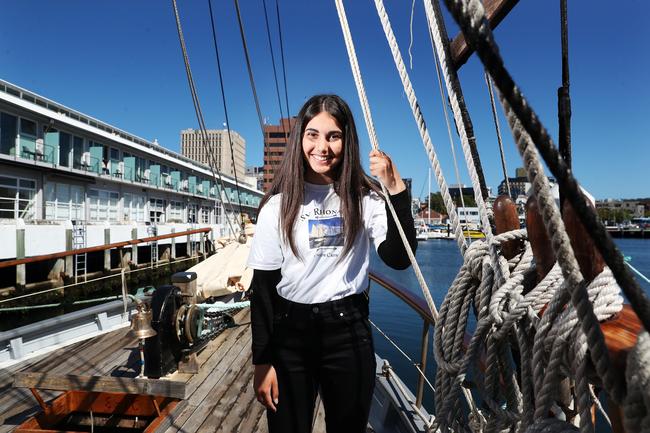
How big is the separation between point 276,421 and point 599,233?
46.5 inches

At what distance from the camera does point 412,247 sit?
50.1 inches

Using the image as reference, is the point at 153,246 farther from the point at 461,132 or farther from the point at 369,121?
the point at 461,132

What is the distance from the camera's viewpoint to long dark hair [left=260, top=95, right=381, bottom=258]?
51.1 inches

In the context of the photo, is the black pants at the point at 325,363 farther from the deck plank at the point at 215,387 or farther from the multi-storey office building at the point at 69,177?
the multi-storey office building at the point at 69,177

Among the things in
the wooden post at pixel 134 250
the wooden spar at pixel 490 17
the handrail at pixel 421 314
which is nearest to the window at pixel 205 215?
the wooden post at pixel 134 250

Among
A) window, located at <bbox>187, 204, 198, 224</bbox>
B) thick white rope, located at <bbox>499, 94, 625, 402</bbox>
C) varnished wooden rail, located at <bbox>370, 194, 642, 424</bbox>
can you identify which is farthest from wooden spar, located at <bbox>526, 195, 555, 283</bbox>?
window, located at <bbox>187, 204, 198, 224</bbox>

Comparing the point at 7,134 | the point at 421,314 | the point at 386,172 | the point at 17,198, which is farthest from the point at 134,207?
the point at 386,172

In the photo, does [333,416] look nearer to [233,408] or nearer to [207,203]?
[233,408]

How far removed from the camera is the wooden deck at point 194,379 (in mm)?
2191

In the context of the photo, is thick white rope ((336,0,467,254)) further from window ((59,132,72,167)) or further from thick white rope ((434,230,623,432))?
window ((59,132,72,167))

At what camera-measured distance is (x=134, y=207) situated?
71.4 feet

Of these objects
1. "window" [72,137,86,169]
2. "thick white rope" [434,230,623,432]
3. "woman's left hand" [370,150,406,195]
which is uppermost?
"window" [72,137,86,169]

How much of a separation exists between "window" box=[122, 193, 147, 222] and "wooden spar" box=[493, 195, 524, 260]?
22.9 metres

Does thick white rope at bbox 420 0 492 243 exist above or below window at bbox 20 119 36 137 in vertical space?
below
